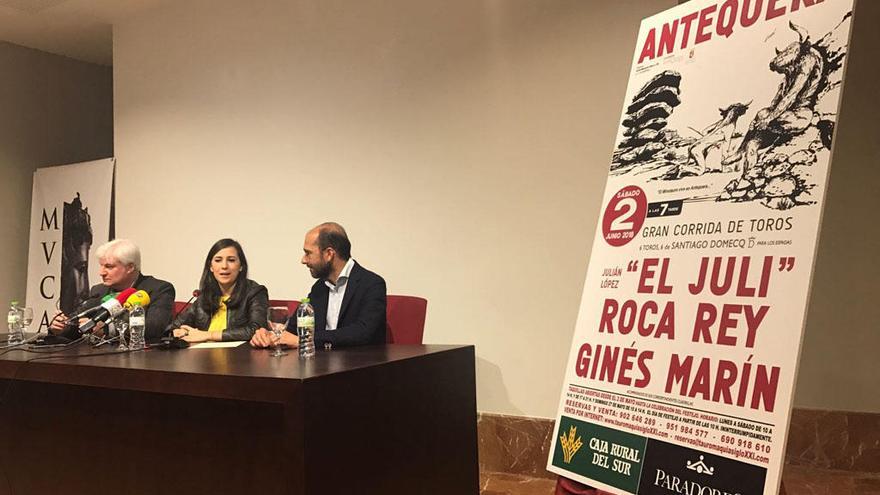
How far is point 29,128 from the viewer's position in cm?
610

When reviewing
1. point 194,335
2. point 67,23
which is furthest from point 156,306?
point 67,23

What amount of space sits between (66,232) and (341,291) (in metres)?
3.50

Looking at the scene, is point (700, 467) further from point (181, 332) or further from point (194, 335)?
point (194, 335)

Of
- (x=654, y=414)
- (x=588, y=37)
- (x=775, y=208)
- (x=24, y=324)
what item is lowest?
(x=24, y=324)

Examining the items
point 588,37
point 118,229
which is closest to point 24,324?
point 118,229

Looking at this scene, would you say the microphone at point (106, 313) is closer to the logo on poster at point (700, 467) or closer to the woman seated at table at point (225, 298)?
the woman seated at table at point (225, 298)

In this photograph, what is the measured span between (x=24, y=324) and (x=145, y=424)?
5.96 feet

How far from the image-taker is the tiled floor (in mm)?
3328

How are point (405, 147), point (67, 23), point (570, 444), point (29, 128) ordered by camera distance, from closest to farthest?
point (570, 444), point (405, 147), point (67, 23), point (29, 128)

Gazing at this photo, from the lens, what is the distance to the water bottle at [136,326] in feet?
9.44

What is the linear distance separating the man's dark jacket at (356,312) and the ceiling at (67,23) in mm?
3104

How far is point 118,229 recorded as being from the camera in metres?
5.48

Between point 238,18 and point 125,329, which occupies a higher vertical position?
point 238,18

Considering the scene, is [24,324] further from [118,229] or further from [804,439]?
[804,439]
